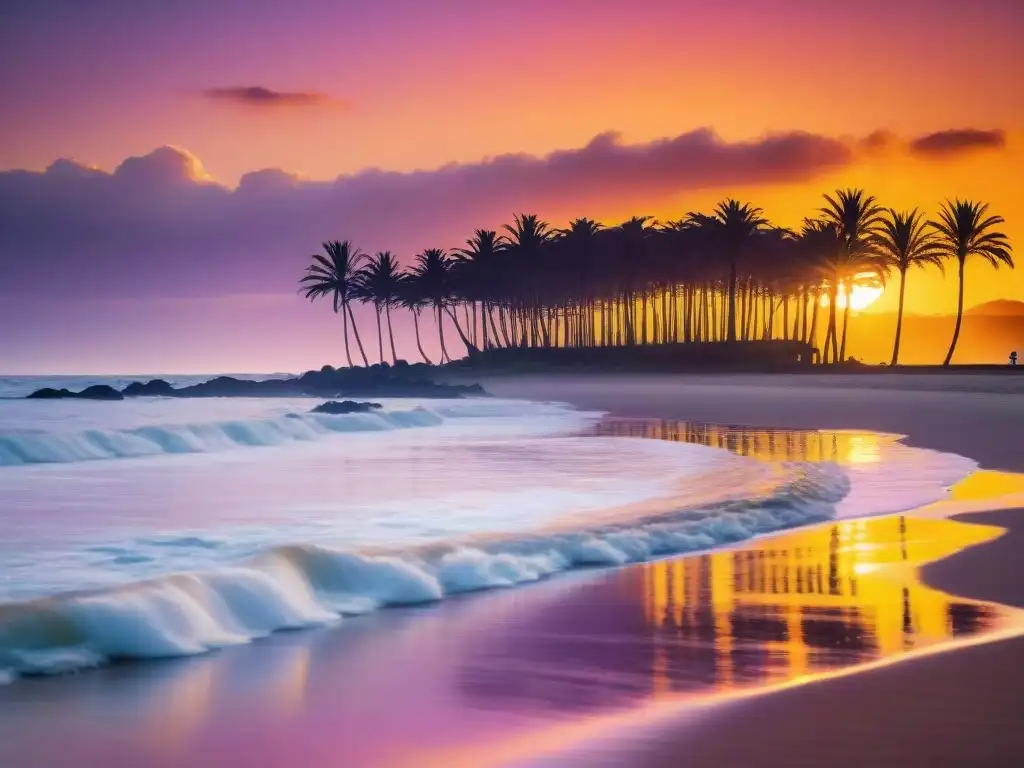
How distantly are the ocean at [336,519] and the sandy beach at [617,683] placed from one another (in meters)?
0.41

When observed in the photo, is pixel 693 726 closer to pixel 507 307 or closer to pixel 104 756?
pixel 104 756

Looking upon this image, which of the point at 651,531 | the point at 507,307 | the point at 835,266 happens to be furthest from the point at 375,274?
the point at 651,531

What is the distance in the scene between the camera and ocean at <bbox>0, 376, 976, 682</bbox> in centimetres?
624

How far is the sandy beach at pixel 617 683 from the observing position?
13.6 ft

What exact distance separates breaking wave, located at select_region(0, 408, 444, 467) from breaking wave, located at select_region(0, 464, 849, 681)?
15.0 metres

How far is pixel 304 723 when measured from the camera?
4559mm

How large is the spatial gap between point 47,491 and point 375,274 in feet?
348

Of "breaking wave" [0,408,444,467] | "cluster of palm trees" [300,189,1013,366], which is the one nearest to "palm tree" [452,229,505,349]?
"cluster of palm trees" [300,189,1013,366]

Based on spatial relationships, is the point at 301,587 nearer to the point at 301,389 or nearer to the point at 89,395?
the point at 89,395

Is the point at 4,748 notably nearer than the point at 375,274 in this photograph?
Yes

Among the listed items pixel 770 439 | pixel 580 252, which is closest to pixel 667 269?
pixel 580 252

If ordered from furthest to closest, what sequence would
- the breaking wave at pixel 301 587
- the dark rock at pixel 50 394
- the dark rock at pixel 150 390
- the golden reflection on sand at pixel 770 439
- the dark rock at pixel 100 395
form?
the dark rock at pixel 150 390
the dark rock at pixel 50 394
the dark rock at pixel 100 395
the golden reflection on sand at pixel 770 439
the breaking wave at pixel 301 587

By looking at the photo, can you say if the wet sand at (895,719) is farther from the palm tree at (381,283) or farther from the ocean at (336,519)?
the palm tree at (381,283)

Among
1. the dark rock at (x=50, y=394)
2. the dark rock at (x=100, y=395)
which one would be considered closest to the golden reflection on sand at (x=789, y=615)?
the dark rock at (x=100, y=395)
